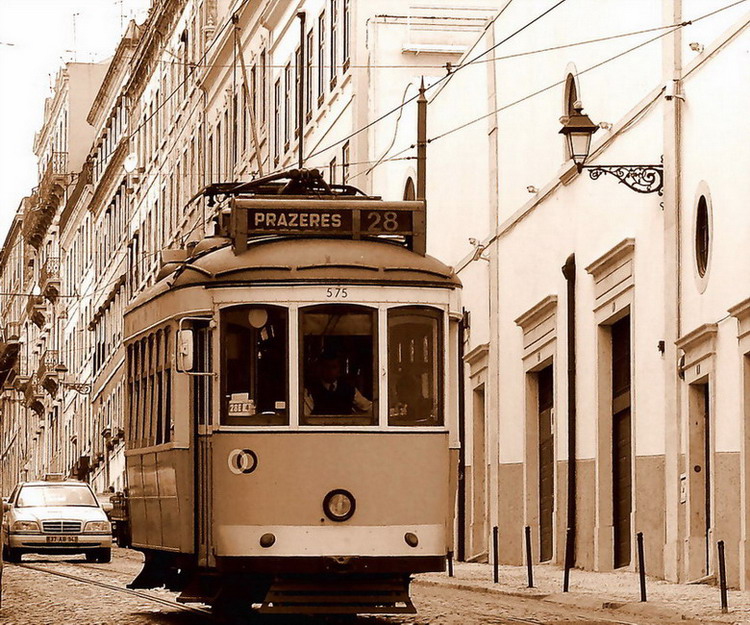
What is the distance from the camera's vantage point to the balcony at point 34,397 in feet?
318

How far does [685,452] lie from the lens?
25.0 m

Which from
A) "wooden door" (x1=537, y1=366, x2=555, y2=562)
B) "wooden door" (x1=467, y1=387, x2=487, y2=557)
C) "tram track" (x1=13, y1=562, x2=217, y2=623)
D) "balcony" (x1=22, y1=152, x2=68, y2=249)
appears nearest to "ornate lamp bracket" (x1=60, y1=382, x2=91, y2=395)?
"balcony" (x1=22, y1=152, x2=68, y2=249)

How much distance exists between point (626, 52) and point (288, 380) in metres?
13.5

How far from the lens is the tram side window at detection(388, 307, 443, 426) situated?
1555cm

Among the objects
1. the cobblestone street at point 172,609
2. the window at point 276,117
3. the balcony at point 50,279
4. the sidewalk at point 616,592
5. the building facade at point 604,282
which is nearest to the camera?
the cobblestone street at point 172,609

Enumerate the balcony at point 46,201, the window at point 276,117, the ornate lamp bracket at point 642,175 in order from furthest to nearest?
the balcony at point 46,201 → the window at point 276,117 → the ornate lamp bracket at point 642,175

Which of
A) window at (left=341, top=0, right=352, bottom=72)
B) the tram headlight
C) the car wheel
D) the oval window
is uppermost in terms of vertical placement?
window at (left=341, top=0, right=352, bottom=72)

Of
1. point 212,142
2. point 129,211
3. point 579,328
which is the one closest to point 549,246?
point 579,328

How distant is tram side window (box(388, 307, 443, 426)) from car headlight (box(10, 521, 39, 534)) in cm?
1937

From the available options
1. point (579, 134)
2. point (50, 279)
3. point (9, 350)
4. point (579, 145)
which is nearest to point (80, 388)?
point (50, 279)

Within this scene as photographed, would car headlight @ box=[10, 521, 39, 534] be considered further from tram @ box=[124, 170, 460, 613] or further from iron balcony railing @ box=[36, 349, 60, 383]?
iron balcony railing @ box=[36, 349, 60, 383]

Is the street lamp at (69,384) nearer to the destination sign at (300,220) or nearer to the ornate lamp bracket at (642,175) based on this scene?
the ornate lamp bracket at (642,175)

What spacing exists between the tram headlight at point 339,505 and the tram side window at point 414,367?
642mm

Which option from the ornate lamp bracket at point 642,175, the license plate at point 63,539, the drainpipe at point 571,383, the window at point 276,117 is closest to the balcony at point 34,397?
the window at point 276,117
